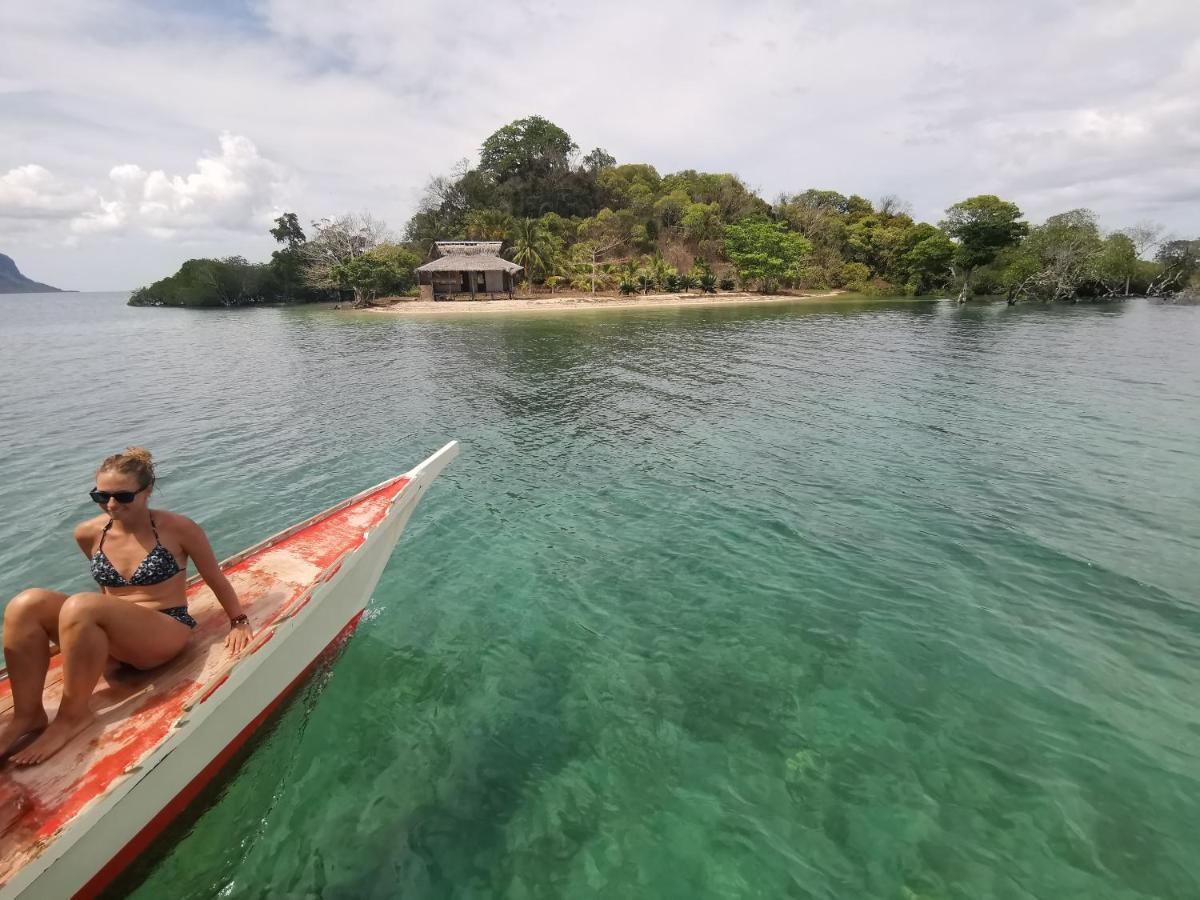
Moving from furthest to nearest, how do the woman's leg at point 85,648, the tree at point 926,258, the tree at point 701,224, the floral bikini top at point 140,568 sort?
1. the tree at point 701,224
2. the tree at point 926,258
3. the floral bikini top at point 140,568
4. the woman's leg at point 85,648

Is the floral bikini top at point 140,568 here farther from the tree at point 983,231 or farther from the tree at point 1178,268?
the tree at point 1178,268

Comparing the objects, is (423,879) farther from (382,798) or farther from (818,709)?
(818,709)

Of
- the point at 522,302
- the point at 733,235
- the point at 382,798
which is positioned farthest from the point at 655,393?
the point at 733,235

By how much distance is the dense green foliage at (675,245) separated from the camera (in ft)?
218

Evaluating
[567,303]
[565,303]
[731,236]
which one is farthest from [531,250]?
[731,236]

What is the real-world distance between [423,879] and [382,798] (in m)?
0.99

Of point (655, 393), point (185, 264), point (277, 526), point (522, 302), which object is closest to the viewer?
point (277, 526)

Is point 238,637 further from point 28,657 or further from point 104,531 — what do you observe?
point 104,531

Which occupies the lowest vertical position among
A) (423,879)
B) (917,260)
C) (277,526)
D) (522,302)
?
(423,879)

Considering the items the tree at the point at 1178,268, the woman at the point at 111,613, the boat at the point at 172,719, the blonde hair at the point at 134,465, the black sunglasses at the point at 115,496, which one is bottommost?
the boat at the point at 172,719

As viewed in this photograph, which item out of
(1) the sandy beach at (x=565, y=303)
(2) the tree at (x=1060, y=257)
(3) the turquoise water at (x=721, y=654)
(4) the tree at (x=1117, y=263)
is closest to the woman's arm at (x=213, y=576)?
(3) the turquoise water at (x=721, y=654)

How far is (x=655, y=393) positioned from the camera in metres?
21.6

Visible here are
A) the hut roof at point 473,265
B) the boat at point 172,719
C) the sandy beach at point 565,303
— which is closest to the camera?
the boat at point 172,719

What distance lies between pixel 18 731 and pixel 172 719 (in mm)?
1024
